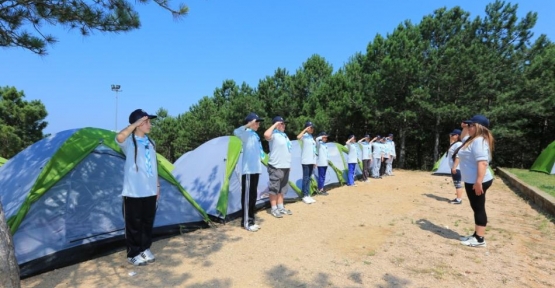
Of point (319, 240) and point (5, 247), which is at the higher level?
point (5, 247)

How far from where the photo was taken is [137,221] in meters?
3.76

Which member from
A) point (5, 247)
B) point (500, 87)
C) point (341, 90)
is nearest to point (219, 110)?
point (341, 90)

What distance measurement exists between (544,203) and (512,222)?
162 centimetres

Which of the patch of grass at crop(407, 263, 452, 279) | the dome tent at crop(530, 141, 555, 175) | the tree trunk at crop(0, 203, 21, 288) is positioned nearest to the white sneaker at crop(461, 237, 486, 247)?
the patch of grass at crop(407, 263, 452, 279)

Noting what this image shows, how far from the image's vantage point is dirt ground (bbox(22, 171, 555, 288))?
344 cm

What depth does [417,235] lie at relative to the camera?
5.07 m

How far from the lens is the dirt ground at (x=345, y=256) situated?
344 cm

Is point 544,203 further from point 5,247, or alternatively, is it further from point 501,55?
point 501,55

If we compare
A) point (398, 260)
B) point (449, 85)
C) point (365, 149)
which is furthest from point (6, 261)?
point (449, 85)

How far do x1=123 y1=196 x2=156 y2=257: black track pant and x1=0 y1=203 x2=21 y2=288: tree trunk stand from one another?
1.34 m

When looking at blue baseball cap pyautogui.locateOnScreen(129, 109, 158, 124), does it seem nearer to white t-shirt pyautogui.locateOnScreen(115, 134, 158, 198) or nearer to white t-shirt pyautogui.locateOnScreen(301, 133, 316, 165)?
white t-shirt pyautogui.locateOnScreen(115, 134, 158, 198)

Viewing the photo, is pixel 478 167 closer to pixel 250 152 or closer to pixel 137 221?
pixel 250 152

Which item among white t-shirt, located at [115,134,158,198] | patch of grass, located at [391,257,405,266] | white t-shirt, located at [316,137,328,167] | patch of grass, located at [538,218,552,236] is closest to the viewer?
white t-shirt, located at [115,134,158,198]

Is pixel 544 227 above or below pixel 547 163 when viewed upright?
below
